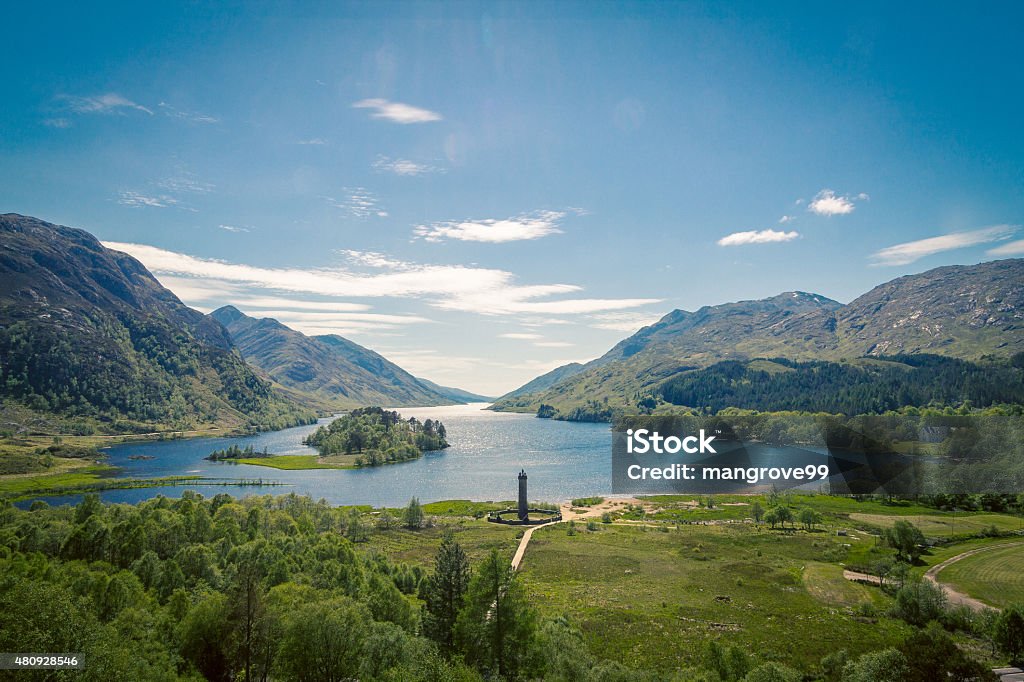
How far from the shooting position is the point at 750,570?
7525 cm

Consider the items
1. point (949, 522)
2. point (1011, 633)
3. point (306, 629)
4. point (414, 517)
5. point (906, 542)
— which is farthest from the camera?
point (414, 517)

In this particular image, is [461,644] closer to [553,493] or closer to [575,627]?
[575,627]

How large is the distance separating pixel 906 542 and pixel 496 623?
73508 mm

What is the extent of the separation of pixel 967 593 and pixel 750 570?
24.1m

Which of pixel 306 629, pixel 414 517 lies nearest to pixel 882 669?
pixel 306 629

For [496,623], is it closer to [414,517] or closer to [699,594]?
[699,594]

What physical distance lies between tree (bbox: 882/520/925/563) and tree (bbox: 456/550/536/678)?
68.6 meters

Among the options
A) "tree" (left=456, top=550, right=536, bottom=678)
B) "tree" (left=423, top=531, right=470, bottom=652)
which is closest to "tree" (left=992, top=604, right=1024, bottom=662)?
"tree" (left=456, top=550, right=536, bottom=678)

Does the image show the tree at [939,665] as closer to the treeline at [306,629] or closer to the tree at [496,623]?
the treeline at [306,629]

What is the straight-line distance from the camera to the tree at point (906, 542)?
252 feet

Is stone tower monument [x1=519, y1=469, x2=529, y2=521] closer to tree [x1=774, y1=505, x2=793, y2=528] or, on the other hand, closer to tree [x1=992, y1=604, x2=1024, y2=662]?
tree [x1=774, y1=505, x2=793, y2=528]

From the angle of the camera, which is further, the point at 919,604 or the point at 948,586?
the point at 948,586

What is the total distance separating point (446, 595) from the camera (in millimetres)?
41625

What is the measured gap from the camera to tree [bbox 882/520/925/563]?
76750mm
